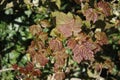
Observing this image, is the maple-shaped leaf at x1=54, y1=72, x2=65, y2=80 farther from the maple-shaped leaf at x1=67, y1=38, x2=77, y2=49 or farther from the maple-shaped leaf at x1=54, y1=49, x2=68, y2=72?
the maple-shaped leaf at x1=67, y1=38, x2=77, y2=49

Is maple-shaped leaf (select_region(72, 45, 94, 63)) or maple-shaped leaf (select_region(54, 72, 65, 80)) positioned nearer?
maple-shaped leaf (select_region(72, 45, 94, 63))

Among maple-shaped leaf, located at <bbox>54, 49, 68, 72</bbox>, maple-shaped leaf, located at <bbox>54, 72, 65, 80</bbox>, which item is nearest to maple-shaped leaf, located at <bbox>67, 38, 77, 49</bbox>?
maple-shaped leaf, located at <bbox>54, 49, 68, 72</bbox>

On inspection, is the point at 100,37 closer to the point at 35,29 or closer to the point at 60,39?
the point at 60,39

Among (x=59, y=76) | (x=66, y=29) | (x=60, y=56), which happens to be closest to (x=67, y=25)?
(x=66, y=29)

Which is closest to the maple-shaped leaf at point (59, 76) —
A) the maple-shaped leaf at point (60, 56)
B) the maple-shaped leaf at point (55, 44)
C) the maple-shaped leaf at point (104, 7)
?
the maple-shaped leaf at point (60, 56)

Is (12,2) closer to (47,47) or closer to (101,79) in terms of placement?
(47,47)

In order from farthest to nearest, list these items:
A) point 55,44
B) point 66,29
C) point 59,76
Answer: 1. point 59,76
2. point 55,44
3. point 66,29

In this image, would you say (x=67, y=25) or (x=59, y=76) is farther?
(x=59, y=76)

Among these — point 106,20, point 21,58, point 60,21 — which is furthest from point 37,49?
point 21,58
